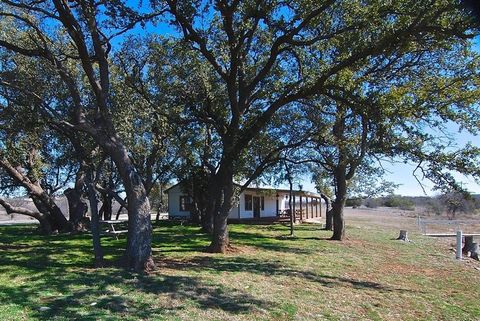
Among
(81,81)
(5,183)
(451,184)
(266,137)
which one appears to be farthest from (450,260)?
(5,183)

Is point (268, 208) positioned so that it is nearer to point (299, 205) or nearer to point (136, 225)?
point (299, 205)

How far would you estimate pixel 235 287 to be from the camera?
9.08 m

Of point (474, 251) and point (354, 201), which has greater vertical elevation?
point (354, 201)

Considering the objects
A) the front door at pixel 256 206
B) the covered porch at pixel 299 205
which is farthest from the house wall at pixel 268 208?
the front door at pixel 256 206

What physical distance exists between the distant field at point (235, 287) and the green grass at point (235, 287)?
2cm

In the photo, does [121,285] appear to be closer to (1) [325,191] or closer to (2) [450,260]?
(2) [450,260]

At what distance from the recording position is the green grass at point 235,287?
23.6ft

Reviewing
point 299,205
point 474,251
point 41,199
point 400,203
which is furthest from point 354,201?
point 400,203

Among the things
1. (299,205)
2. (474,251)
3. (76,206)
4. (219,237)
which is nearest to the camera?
(219,237)

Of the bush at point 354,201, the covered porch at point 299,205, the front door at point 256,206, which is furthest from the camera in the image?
the front door at point 256,206

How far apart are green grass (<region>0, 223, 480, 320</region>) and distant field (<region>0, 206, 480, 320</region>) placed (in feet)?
0.06

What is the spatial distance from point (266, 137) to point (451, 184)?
702 centimetres

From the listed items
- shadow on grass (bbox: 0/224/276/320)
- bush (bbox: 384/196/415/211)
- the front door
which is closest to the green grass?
shadow on grass (bbox: 0/224/276/320)

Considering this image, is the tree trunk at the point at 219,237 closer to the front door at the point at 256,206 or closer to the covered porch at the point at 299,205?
the covered porch at the point at 299,205
